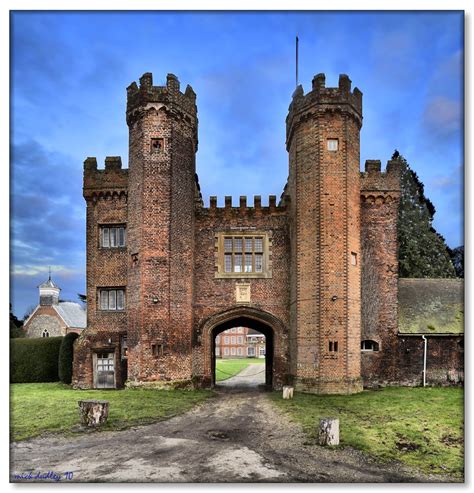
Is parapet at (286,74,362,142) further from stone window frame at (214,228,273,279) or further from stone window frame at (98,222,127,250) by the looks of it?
stone window frame at (98,222,127,250)

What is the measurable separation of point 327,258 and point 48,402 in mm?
12223

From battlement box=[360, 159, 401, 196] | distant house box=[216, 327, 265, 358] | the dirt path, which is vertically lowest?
distant house box=[216, 327, 265, 358]

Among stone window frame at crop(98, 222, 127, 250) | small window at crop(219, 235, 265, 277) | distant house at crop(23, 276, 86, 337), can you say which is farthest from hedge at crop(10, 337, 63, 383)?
distant house at crop(23, 276, 86, 337)

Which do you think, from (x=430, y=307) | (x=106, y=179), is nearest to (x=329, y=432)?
(x=430, y=307)

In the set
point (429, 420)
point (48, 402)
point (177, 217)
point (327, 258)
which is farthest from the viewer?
point (177, 217)

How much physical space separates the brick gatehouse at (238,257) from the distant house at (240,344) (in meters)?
54.6

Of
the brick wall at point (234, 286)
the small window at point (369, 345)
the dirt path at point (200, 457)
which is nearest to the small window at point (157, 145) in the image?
the brick wall at point (234, 286)

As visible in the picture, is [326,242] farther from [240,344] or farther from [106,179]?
[240,344]

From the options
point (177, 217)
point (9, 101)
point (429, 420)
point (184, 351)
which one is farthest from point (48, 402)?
point (429, 420)

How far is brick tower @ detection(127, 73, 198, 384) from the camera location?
1966 centimetres

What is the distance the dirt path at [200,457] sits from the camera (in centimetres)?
906

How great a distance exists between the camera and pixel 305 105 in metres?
20.4

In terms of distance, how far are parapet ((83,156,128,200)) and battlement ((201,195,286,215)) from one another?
451 centimetres
